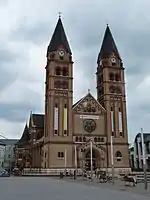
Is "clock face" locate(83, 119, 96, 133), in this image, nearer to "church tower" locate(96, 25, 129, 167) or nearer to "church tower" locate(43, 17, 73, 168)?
"church tower" locate(96, 25, 129, 167)

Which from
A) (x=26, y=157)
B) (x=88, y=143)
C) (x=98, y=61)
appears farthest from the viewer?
(x=26, y=157)

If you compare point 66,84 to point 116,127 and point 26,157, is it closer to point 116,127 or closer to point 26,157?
point 116,127

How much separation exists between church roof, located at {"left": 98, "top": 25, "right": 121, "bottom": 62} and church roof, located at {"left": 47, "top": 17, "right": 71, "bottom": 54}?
8.57 meters

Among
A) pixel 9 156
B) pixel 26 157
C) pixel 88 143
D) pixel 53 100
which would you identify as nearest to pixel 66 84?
pixel 53 100

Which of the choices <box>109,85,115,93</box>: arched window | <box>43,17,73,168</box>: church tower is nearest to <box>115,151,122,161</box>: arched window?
<box>43,17,73,168</box>: church tower

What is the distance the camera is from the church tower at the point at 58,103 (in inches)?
2354

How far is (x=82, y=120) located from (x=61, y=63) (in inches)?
558

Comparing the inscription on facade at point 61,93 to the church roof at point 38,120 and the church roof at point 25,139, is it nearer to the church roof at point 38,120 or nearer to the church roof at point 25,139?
the church roof at point 38,120

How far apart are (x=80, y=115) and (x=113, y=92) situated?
10.0 metres

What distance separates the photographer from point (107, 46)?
237 feet

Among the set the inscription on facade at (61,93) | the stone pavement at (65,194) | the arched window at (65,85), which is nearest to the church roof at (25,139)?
the inscription on facade at (61,93)

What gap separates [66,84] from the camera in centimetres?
6538

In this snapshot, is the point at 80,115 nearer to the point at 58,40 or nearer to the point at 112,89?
the point at 112,89

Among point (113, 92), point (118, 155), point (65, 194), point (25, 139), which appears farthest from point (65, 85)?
point (65, 194)
